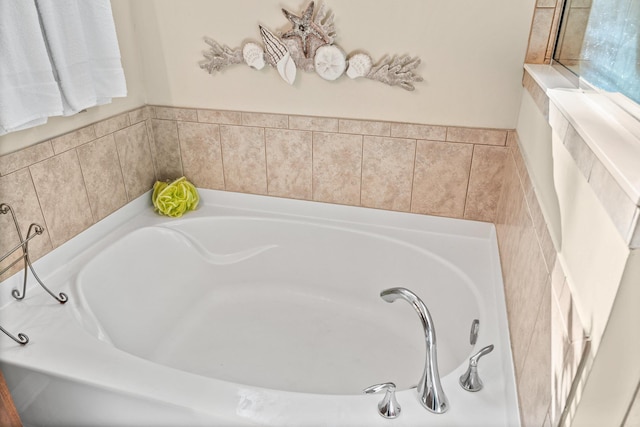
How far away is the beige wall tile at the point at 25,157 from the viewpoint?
1.53 meters

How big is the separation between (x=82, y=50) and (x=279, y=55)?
0.72 metres

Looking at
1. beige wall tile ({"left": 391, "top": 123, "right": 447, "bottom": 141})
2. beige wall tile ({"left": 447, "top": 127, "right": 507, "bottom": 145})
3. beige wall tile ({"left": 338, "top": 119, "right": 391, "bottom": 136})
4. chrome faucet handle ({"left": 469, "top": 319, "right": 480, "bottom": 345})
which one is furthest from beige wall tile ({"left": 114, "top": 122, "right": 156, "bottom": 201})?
chrome faucet handle ({"left": 469, "top": 319, "right": 480, "bottom": 345})

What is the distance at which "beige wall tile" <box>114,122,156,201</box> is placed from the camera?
6.78 ft

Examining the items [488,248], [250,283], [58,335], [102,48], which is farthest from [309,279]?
[102,48]

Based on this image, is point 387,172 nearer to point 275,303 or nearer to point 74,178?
point 275,303

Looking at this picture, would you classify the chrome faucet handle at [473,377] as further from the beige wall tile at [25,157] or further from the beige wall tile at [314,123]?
the beige wall tile at [25,157]

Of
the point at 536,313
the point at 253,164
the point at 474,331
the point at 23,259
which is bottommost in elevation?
the point at 474,331

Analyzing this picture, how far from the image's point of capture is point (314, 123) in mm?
1990

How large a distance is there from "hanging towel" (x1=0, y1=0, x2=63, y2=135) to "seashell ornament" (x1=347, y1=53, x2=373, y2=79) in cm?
105

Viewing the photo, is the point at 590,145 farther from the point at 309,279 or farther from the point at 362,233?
the point at 309,279

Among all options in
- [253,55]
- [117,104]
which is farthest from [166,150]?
[253,55]

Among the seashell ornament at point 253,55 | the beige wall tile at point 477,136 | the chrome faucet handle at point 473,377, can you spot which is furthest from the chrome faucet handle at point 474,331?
the seashell ornament at point 253,55

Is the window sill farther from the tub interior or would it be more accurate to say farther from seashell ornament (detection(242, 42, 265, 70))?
seashell ornament (detection(242, 42, 265, 70))

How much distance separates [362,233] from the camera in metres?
2.03
